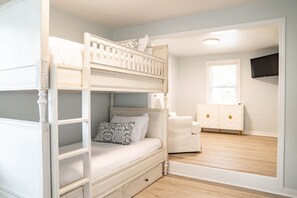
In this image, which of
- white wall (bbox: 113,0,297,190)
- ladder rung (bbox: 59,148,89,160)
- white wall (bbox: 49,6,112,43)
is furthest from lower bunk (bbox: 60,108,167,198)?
white wall (bbox: 113,0,297,190)

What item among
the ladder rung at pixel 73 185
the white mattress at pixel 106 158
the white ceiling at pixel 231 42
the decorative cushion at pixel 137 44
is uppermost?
the white ceiling at pixel 231 42

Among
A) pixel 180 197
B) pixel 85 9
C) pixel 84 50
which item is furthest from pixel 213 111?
pixel 84 50

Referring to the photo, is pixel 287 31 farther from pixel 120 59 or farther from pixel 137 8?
pixel 120 59

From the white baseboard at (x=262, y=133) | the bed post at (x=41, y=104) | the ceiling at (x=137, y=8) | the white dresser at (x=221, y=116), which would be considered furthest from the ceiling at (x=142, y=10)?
the white baseboard at (x=262, y=133)

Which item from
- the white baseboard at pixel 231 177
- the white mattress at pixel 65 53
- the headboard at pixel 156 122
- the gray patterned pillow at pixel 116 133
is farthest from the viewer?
the headboard at pixel 156 122

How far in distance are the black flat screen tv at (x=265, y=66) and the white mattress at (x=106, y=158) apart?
3.81 m

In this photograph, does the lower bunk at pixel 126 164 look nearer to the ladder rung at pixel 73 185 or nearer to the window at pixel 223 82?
the ladder rung at pixel 73 185

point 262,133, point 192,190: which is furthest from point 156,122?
point 262,133

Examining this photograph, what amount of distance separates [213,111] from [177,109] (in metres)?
1.24

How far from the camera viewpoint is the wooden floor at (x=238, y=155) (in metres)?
3.24

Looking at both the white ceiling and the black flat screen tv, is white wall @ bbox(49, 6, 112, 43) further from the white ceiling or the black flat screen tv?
the black flat screen tv

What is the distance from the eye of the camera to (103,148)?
2.56 meters

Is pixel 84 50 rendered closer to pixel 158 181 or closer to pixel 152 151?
pixel 152 151

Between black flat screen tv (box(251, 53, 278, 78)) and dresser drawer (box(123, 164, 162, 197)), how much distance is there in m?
3.97
